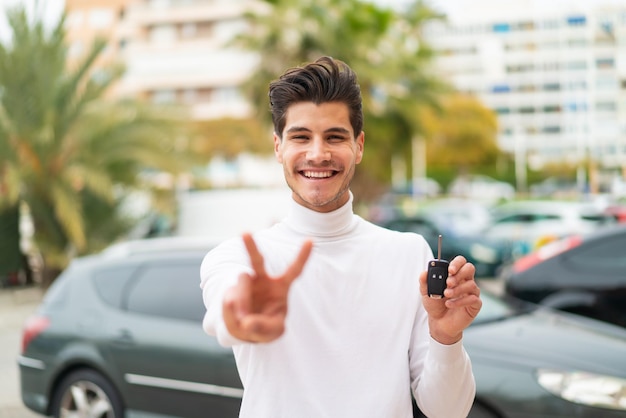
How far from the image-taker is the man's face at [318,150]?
1.78 metres

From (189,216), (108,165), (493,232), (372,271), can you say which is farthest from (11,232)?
(372,271)

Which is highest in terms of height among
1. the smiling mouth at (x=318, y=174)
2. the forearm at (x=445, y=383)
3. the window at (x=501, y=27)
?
the window at (x=501, y=27)

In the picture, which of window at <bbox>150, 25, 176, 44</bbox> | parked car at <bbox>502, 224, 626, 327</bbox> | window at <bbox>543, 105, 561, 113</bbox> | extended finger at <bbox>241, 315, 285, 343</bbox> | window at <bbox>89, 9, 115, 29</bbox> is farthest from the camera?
window at <bbox>543, 105, 561, 113</bbox>

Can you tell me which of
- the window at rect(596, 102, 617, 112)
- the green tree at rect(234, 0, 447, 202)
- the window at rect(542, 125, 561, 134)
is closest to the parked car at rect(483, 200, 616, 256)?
the green tree at rect(234, 0, 447, 202)

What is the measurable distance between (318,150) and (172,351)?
9.98ft

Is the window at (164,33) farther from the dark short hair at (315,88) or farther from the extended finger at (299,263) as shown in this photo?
the extended finger at (299,263)

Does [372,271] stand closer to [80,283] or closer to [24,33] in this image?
[80,283]

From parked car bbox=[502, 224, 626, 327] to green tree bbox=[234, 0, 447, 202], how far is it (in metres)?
9.51

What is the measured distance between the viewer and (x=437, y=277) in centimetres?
163

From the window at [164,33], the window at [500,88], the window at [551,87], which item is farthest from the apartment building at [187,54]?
the window at [500,88]

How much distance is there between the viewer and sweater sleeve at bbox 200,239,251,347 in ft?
4.71

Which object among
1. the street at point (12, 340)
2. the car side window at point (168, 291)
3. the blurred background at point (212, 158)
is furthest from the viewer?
the blurred background at point (212, 158)

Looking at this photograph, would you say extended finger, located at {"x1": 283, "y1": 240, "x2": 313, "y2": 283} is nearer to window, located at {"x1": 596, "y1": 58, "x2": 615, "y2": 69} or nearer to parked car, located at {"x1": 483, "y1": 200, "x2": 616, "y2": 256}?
parked car, located at {"x1": 483, "y1": 200, "x2": 616, "y2": 256}

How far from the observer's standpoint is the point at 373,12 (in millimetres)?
18250
